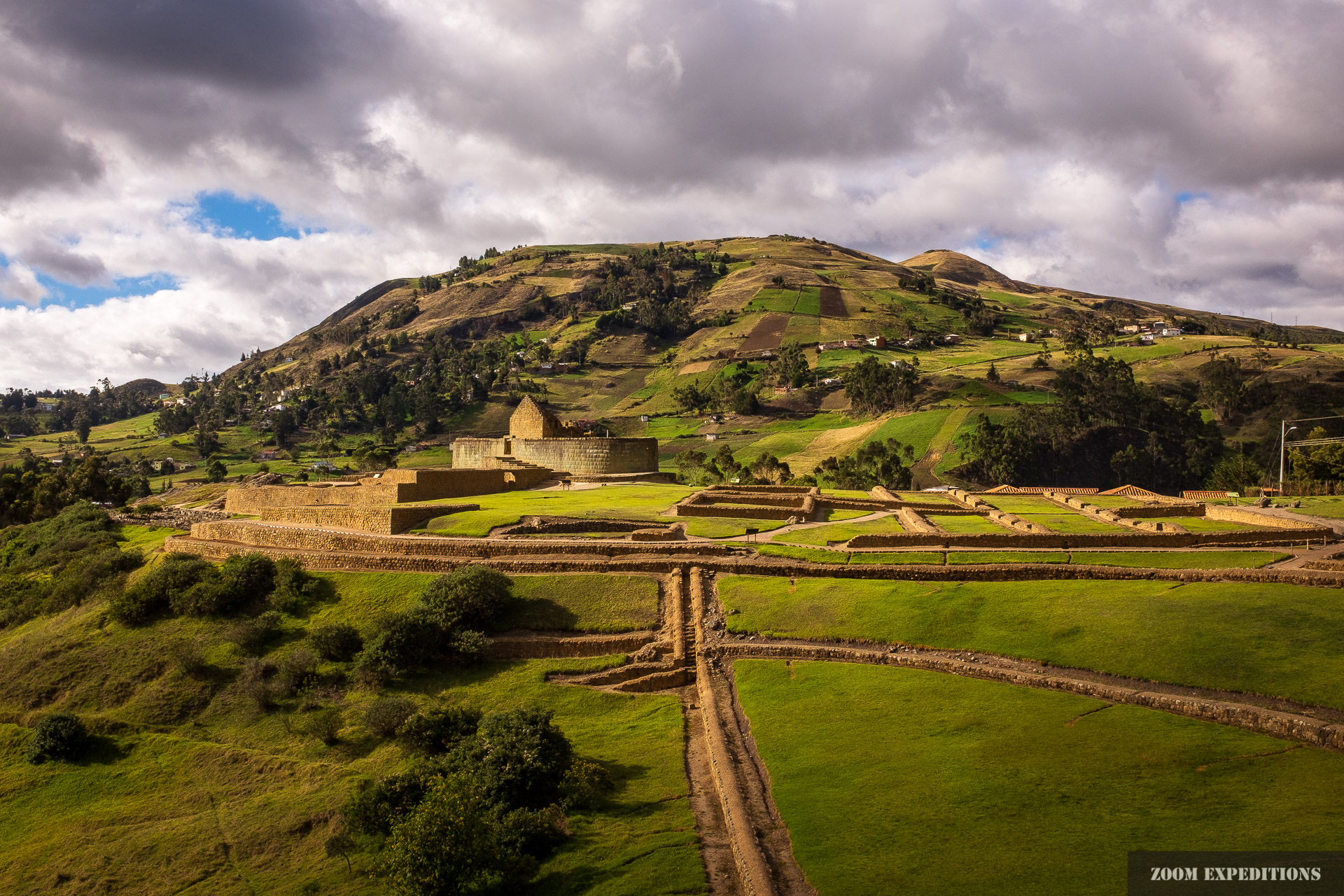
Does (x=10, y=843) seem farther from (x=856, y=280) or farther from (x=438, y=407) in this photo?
(x=856, y=280)

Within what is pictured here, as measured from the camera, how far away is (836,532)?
28.9 meters

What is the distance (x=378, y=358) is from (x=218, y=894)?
154 metres

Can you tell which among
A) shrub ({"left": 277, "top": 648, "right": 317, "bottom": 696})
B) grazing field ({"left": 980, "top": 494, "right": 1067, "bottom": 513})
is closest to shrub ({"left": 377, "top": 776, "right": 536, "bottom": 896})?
shrub ({"left": 277, "top": 648, "right": 317, "bottom": 696})

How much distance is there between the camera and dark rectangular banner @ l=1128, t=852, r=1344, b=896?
9195 millimetres

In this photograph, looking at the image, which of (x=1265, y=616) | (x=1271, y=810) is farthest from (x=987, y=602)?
(x=1271, y=810)

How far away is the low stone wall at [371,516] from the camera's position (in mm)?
31062

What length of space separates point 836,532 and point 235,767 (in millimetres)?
18810

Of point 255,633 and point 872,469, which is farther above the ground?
point 872,469

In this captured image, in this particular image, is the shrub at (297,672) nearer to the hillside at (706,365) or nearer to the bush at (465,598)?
the bush at (465,598)

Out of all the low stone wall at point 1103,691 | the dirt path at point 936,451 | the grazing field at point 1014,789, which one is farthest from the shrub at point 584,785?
the dirt path at point 936,451

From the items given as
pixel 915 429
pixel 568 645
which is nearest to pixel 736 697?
pixel 568 645

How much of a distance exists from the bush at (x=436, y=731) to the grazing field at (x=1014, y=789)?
19.8 ft

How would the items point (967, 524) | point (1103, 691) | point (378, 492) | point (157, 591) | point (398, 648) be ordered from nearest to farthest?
point (1103, 691) → point (398, 648) → point (157, 591) → point (967, 524) → point (378, 492)

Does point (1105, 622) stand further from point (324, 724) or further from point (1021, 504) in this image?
point (1021, 504)
